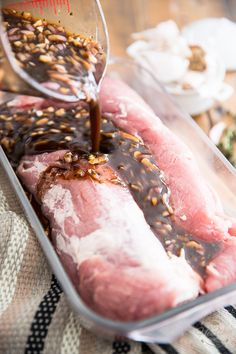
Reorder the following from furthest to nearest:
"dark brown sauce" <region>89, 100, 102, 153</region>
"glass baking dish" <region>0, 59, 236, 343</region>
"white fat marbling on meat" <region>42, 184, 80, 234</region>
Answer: "dark brown sauce" <region>89, 100, 102, 153</region> < "white fat marbling on meat" <region>42, 184, 80, 234</region> < "glass baking dish" <region>0, 59, 236, 343</region>

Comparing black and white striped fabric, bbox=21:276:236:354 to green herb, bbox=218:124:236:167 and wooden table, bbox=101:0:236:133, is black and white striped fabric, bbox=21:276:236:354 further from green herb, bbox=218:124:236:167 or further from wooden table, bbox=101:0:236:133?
wooden table, bbox=101:0:236:133

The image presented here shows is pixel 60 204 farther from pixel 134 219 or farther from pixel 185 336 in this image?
pixel 185 336

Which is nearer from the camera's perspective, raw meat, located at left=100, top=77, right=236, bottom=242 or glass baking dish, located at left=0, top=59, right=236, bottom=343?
glass baking dish, located at left=0, top=59, right=236, bottom=343

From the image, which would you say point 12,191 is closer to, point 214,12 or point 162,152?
point 162,152

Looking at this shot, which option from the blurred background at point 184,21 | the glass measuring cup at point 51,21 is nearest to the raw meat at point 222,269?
the glass measuring cup at point 51,21

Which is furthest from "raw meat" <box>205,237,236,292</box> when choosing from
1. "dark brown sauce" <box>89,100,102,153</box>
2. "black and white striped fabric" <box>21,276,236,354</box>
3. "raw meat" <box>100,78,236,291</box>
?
"dark brown sauce" <box>89,100,102,153</box>


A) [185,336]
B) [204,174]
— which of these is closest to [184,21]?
[204,174]
